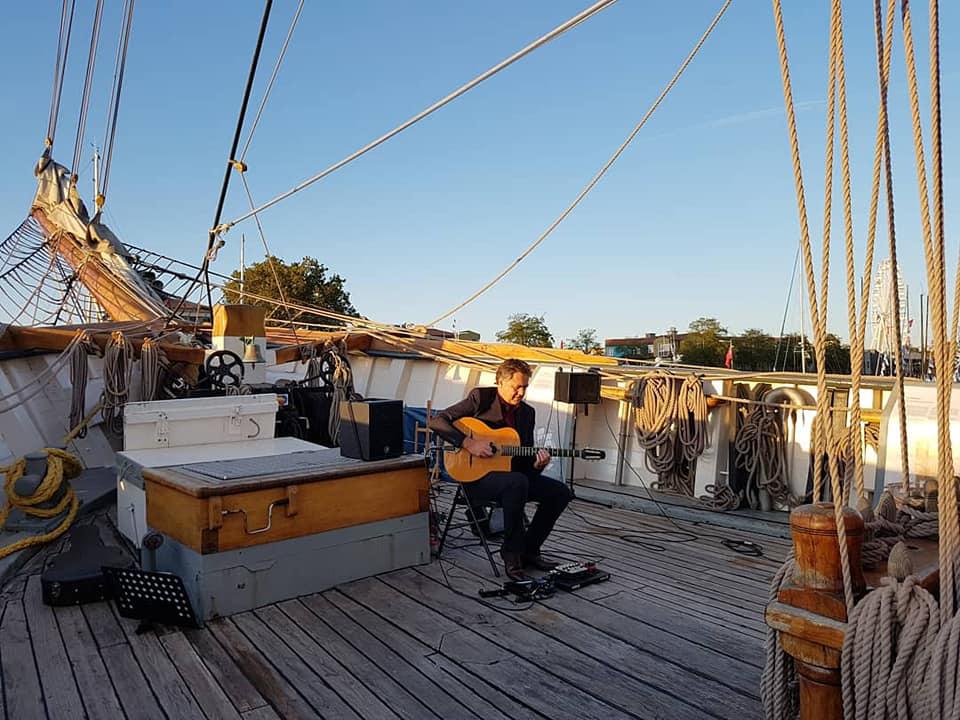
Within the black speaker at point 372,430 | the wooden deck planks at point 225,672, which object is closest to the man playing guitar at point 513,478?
the black speaker at point 372,430

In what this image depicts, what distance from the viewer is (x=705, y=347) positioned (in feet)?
144

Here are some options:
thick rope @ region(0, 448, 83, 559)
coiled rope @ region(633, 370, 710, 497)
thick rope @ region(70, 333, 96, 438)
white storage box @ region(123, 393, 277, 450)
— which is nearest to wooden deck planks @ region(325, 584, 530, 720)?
white storage box @ region(123, 393, 277, 450)

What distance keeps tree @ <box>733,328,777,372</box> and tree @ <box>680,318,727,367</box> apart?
2.80 feet

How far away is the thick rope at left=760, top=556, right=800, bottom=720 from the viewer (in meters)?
1.46

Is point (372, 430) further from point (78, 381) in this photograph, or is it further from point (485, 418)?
point (78, 381)

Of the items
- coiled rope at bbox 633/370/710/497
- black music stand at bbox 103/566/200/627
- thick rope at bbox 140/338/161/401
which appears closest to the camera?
black music stand at bbox 103/566/200/627

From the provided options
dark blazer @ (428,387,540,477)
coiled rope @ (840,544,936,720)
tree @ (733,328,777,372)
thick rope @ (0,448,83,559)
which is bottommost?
thick rope @ (0,448,83,559)

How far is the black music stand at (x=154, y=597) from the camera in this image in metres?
3.20

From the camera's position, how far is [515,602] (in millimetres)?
3586

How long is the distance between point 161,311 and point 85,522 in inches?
271

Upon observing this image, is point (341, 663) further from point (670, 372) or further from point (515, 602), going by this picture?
point (670, 372)

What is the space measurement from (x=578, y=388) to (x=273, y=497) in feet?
10.6

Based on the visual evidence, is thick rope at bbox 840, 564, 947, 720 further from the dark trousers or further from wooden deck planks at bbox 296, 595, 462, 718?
the dark trousers

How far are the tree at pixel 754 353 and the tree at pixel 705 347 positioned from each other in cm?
85
